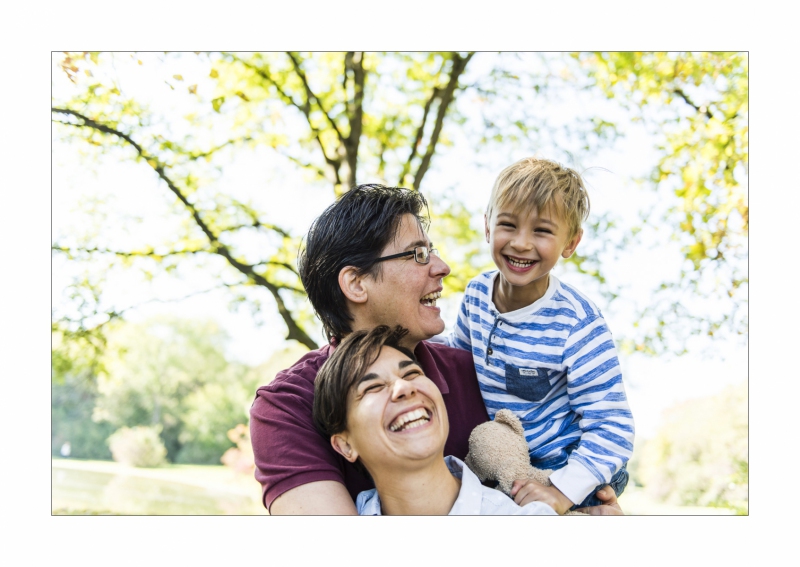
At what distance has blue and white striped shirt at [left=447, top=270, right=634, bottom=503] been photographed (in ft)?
7.85

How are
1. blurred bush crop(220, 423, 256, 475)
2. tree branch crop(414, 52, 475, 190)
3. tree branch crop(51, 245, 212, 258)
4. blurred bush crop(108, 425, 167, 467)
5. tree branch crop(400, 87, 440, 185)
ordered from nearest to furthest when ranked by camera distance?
tree branch crop(51, 245, 212, 258) < tree branch crop(414, 52, 475, 190) < tree branch crop(400, 87, 440, 185) < blurred bush crop(220, 423, 256, 475) < blurred bush crop(108, 425, 167, 467)

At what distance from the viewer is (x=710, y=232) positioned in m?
6.90

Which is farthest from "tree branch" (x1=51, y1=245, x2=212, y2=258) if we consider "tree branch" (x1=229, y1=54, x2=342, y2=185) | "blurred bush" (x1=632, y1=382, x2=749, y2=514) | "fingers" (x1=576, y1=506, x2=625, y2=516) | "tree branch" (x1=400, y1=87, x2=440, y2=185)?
"blurred bush" (x1=632, y1=382, x2=749, y2=514)

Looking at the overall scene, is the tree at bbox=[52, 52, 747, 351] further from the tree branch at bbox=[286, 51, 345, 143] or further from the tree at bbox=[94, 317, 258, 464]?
the tree at bbox=[94, 317, 258, 464]

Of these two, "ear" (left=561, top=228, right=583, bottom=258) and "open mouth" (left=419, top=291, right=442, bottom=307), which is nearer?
"open mouth" (left=419, top=291, right=442, bottom=307)

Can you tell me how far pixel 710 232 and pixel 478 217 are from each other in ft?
7.98

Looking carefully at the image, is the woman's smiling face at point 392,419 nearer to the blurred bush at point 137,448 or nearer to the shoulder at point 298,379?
the shoulder at point 298,379

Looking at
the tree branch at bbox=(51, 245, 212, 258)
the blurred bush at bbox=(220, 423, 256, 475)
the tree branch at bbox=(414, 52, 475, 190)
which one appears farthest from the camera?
the blurred bush at bbox=(220, 423, 256, 475)

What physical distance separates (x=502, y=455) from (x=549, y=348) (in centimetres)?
43

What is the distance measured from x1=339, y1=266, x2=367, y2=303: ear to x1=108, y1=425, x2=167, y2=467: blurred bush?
1117cm

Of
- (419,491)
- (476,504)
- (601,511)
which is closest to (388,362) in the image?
(419,491)

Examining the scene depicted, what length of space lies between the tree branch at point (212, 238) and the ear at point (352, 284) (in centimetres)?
398

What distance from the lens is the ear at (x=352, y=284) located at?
261 centimetres

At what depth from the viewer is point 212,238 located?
707 cm
